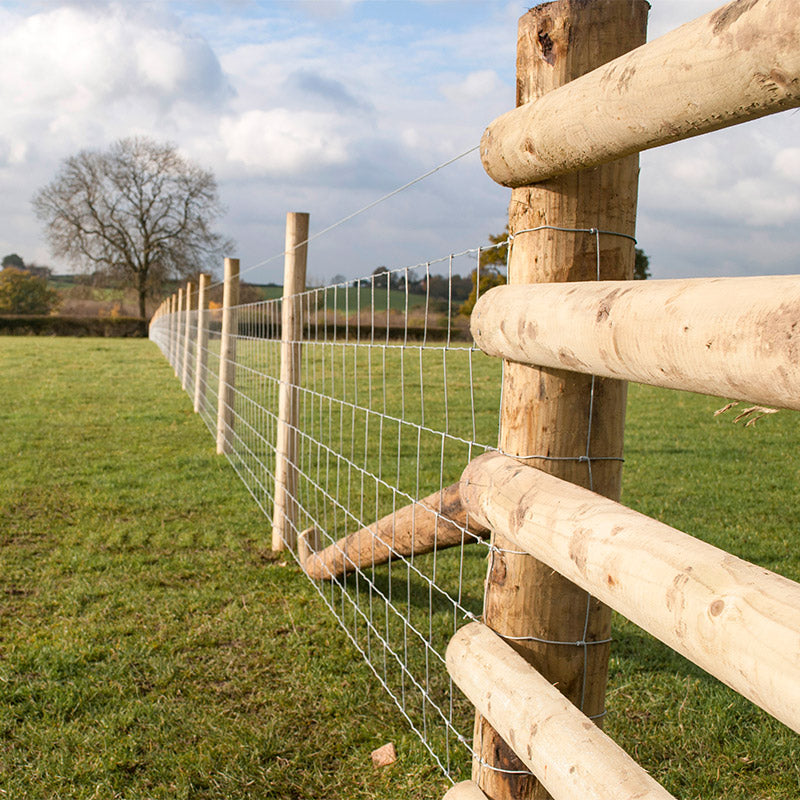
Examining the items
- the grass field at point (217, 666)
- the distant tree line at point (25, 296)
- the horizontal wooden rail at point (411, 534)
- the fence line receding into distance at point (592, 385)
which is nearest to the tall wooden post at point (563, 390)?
the fence line receding into distance at point (592, 385)

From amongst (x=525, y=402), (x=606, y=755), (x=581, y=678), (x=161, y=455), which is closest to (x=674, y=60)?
(x=525, y=402)

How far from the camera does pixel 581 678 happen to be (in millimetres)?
2025

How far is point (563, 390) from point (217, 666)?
2537 millimetres

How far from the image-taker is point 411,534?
3000mm

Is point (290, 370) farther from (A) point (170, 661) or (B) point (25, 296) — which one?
(B) point (25, 296)

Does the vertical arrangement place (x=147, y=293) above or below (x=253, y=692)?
above

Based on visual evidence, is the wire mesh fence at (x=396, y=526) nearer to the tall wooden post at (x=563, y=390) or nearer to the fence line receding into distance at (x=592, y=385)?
the fence line receding into distance at (x=592, y=385)

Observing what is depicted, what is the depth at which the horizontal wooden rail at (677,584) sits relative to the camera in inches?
43.4

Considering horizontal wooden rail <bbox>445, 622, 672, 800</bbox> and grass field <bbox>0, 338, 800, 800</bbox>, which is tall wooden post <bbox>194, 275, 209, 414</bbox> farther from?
horizontal wooden rail <bbox>445, 622, 672, 800</bbox>

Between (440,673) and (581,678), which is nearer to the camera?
(581,678)

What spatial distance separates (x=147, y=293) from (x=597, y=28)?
1966 inches

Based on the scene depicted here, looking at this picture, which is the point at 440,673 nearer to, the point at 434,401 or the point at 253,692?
the point at 253,692

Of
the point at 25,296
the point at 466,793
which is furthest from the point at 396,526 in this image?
the point at 25,296

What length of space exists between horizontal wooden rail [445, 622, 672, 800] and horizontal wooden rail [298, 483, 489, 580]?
0.40 meters
